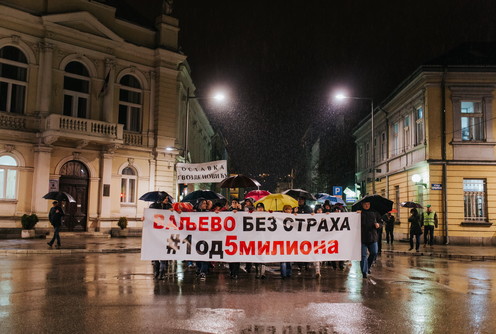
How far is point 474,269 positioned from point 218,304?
1000 cm

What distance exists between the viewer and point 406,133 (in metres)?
31.0

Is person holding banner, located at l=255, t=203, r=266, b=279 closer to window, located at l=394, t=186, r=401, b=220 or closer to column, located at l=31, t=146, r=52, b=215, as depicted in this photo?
column, located at l=31, t=146, r=52, b=215

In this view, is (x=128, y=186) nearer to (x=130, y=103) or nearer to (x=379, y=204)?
(x=130, y=103)

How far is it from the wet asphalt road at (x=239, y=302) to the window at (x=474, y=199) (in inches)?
578

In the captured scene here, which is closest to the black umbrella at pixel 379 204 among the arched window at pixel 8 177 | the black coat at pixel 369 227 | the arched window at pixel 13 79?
the black coat at pixel 369 227

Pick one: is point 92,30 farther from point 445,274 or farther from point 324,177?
point 324,177

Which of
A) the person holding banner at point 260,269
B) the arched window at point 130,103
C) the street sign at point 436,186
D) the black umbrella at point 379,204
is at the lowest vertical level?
the person holding banner at point 260,269

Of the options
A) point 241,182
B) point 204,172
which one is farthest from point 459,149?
point 241,182

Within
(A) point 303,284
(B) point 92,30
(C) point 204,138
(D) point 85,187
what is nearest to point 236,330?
(A) point 303,284

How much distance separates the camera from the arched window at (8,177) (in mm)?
25359

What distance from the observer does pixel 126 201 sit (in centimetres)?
3042

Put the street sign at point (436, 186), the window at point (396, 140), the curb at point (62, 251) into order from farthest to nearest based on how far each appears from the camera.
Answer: the window at point (396, 140) < the street sign at point (436, 186) < the curb at point (62, 251)

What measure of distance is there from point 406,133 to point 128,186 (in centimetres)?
1820

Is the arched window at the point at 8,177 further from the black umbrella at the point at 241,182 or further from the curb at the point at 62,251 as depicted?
the black umbrella at the point at 241,182
